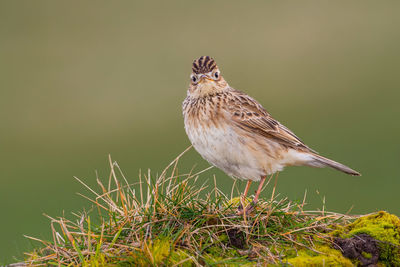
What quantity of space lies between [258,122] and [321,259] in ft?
8.48

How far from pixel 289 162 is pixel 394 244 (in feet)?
6.96

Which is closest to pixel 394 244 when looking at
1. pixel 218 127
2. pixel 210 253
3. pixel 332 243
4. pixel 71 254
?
pixel 332 243

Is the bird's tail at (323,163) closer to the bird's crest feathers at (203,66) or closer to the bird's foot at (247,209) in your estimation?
the bird's foot at (247,209)

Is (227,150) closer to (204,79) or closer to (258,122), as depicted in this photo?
(258,122)

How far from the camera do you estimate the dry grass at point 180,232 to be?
→ 16.9 feet

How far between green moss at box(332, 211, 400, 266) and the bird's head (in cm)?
275

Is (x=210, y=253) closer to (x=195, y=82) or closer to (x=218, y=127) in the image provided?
(x=218, y=127)

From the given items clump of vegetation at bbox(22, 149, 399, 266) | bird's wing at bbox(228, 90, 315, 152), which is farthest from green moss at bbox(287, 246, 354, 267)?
bird's wing at bbox(228, 90, 315, 152)

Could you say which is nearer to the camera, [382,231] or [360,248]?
[360,248]

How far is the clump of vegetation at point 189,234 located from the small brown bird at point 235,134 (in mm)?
642

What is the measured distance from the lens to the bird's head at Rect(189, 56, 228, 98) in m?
7.54

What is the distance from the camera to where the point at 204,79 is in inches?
297

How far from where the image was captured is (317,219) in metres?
5.95

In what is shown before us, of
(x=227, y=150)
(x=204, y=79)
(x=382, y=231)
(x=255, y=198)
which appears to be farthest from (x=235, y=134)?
(x=382, y=231)
